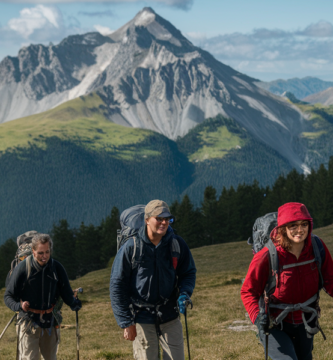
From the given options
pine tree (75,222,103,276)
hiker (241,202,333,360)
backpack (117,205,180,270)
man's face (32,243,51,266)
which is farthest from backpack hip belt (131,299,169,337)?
pine tree (75,222,103,276)

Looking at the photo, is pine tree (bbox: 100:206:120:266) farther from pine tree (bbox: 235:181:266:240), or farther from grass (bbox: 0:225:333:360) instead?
grass (bbox: 0:225:333:360)

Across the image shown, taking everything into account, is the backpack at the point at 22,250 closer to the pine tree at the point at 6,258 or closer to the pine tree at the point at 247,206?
the pine tree at the point at 6,258

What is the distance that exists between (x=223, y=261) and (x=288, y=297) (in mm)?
50971

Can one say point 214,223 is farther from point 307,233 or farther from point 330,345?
point 307,233

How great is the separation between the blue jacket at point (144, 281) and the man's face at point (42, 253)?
2.09 meters

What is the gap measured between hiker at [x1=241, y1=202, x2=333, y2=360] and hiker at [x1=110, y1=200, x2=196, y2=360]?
1.42 m

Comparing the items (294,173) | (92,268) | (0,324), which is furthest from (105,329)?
(294,173)

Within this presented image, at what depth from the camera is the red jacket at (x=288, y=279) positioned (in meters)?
6.98

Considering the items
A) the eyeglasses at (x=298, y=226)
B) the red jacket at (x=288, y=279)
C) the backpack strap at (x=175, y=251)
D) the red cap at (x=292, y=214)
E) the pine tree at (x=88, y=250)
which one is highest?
the red cap at (x=292, y=214)

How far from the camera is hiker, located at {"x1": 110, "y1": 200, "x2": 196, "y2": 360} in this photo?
7.85 m

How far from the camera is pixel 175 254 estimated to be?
8.10 metres

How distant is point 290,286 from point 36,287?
527cm

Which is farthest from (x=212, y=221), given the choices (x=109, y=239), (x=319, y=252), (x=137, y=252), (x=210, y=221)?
(x=319, y=252)

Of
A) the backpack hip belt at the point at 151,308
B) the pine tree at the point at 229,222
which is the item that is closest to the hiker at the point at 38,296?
the backpack hip belt at the point at 151,308
